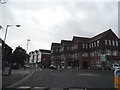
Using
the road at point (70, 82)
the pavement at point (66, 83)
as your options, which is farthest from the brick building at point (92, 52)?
the pavement at point (66, 83)

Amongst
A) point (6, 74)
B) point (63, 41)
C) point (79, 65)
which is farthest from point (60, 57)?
point (6, 74)

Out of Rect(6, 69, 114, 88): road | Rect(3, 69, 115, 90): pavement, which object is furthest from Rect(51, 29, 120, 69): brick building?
Rect(3, 69, 115, 90): pavement

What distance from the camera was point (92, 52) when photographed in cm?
5456

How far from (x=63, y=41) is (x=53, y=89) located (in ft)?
211

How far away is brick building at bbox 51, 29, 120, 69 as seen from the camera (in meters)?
48.5

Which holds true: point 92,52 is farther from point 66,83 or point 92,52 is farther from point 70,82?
point 66,83

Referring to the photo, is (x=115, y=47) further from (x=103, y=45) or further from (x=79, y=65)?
(x=79, y=65)

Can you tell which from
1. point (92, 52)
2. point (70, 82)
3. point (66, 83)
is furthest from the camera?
point (92, 52)

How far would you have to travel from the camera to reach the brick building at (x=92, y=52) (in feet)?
159

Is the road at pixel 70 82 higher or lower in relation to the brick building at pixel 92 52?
lower

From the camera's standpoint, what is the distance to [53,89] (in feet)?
33.5

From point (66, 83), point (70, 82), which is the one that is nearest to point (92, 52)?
point (70, 82)

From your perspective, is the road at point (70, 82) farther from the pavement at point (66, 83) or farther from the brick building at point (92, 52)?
the brick building at point (92, 52)

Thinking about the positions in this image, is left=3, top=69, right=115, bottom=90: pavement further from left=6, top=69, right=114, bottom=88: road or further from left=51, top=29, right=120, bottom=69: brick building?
left=51, top=29, right=120, bottom=69: brick building
